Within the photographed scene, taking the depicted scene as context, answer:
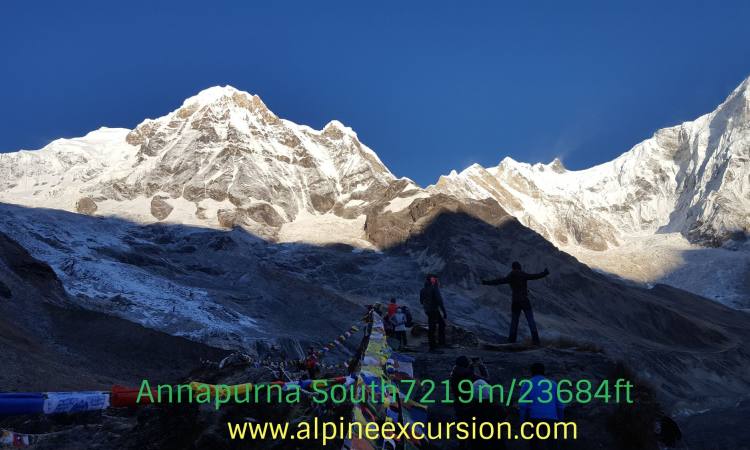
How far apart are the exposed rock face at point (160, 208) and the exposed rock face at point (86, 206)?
15.1 m

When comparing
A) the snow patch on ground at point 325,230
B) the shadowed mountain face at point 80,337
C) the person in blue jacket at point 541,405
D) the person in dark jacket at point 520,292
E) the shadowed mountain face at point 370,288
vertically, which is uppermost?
the snow patch on ground at point 325,230

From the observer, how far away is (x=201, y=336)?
59.7m

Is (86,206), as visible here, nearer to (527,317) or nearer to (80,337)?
(80,337)

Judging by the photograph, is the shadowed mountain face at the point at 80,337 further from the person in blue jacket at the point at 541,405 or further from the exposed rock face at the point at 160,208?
the exposed rock face at the point at 160,208

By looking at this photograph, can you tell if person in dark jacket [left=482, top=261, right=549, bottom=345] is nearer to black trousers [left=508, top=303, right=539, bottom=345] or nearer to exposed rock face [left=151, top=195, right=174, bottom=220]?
black trousers [left=508, top=303, right=539, bottom=345]

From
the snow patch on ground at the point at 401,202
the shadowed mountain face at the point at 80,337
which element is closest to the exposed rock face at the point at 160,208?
the snow patch on ground at the point at 401,202

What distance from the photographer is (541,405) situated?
9.04 metres

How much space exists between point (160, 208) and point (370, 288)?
3323 inches

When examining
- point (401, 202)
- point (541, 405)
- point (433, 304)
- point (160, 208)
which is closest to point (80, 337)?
point (433, 304)

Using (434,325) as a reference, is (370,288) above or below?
above

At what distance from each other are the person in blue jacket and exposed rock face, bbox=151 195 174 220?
170911 mm

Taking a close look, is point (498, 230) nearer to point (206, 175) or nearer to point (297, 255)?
point (297, 255)

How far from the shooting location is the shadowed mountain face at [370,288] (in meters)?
72.0

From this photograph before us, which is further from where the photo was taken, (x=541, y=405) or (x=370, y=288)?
(x=370, y=288)
